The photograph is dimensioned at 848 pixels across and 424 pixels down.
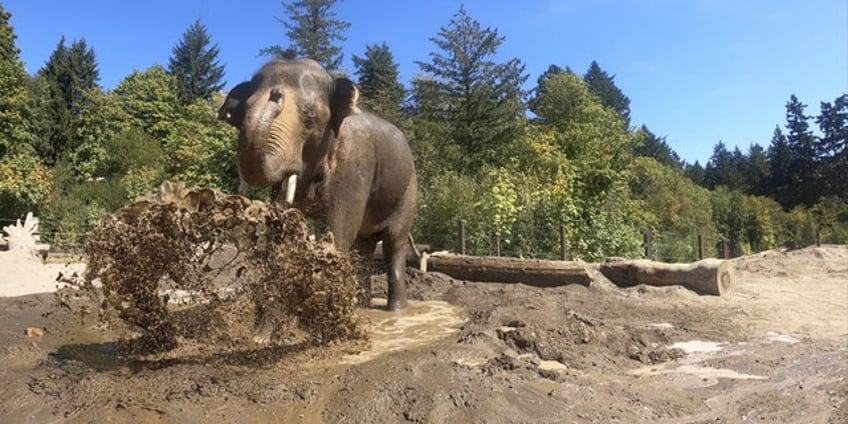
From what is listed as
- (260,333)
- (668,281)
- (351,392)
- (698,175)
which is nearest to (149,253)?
(260,333)

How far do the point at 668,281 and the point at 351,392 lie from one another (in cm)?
765

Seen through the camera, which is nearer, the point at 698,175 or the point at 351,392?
the point at 351,392

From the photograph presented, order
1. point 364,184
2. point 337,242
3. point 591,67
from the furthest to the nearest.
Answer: point 591,67 → point 364,184 → point 337,242

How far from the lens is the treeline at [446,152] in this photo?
57.0ft

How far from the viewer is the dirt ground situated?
313 centimetres

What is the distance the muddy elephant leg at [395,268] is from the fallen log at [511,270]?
124 inches

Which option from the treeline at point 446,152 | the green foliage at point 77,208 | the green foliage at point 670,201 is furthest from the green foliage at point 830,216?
the green foliage at point 77,208

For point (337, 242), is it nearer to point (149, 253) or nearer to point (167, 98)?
point (149, 253)

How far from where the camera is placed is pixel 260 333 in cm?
455

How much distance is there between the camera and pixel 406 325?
19.3 ft

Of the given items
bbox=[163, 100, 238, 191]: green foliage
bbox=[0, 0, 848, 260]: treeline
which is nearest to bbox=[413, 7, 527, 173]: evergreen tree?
bbox=[0, 0, 848, 260]: treeline

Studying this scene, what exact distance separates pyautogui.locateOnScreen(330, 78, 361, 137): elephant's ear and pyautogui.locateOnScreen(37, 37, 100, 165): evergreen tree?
120ft

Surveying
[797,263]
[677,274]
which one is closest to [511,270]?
[677,274]

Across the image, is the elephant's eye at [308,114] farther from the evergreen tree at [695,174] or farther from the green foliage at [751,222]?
the evergreen tree at [695,174]
